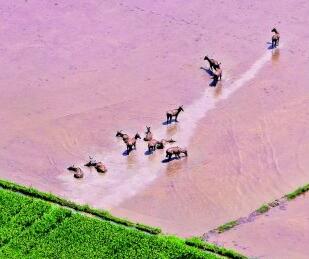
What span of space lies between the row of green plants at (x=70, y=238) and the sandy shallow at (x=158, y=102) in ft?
4.27

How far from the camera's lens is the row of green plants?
24766 mm

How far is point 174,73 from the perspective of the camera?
36.2m

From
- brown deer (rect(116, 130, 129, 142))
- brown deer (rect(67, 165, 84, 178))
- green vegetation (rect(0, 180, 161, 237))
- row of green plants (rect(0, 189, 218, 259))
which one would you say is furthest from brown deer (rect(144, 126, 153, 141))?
row of green plants (rect(0, 189, 218, 259))

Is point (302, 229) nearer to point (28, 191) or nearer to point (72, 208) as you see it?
point (72, 208)

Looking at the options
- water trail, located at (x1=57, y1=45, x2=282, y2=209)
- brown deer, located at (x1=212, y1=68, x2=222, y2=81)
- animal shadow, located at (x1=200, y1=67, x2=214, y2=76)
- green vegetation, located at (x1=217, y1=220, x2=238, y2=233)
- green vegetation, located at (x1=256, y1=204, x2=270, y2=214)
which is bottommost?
green vegetation, located at (x1=217, y1=220, x2=238, y2=233)

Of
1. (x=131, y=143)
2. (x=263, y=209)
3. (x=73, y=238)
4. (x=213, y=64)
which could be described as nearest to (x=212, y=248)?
(x=263, y=209)

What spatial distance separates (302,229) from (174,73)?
13.2 metres

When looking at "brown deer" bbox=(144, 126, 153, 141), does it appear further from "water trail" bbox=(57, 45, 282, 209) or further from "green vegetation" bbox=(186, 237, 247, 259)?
"green vegetation" bbox=(186, 237, 247, 259)

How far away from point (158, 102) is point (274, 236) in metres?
10.8

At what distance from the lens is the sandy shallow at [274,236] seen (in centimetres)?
2481

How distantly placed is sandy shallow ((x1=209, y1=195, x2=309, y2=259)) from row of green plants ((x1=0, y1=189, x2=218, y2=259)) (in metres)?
1.36

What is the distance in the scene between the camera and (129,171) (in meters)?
29.2

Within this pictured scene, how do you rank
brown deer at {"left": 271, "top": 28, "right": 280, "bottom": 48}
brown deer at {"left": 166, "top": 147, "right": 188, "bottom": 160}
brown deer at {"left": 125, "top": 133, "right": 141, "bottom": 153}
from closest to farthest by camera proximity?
1. brown deer at {"left": 166, "top": 147, "right": 188, "bottom": 160}
2. brown deer at {"left": 125, "top": 133, "right": 141, "bottom": 153}
3. brown deer at {"left": 271, "top": 28, "right": 280, "bottom": 48}

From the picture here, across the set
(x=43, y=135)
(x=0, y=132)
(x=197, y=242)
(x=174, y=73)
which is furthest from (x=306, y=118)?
(x=0, y=132)
